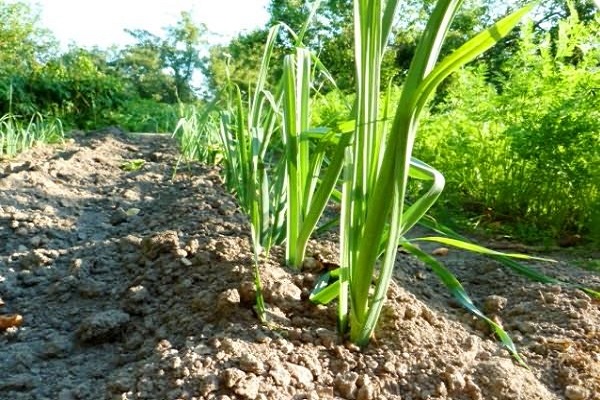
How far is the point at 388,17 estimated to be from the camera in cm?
109

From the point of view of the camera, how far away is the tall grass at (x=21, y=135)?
4188 millimetres

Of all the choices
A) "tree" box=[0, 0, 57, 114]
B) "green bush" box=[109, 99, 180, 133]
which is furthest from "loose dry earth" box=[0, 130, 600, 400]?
"tree" box=[0, 0, 57, 114]

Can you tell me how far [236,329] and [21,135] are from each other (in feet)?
15.2

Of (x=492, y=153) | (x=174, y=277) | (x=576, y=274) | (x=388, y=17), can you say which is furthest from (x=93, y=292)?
(x=492, y=153)

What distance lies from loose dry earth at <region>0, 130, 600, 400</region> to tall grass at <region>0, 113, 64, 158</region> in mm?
2346

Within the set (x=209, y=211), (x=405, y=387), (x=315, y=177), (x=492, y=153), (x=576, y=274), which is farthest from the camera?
(x=492, y=153)

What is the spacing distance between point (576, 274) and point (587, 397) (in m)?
0.82

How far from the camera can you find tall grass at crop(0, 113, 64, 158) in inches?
165

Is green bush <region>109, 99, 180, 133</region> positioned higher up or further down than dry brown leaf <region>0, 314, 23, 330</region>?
further down

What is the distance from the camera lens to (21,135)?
5094mm

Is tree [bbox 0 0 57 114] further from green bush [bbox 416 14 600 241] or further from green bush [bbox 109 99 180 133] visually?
green bush [bbox 416 14 600 241]

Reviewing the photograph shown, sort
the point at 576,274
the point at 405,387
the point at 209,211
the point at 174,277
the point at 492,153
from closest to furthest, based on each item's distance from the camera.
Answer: the point at 405,387, the point at 174,277, the point at 576,274, the point at 209,211, the point at 492,153

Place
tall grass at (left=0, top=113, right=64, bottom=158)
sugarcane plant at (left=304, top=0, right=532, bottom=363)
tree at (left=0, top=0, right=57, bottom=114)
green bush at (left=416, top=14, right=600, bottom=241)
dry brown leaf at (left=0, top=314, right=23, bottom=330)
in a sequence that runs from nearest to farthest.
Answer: sugarcane plant at (left=304, top=0, right=532, bottom=363)
dry brown leaf at (left=0, top=314, right=23, bottom=330)
green bush at (left=416, top=14, right=600, bottom=241)
tall grass at (left=0, top=113, right=64, bottom=158)
tree at (left=0, top=0, right=57, bottom=114)

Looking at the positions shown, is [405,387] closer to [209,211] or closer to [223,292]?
[223,292]
